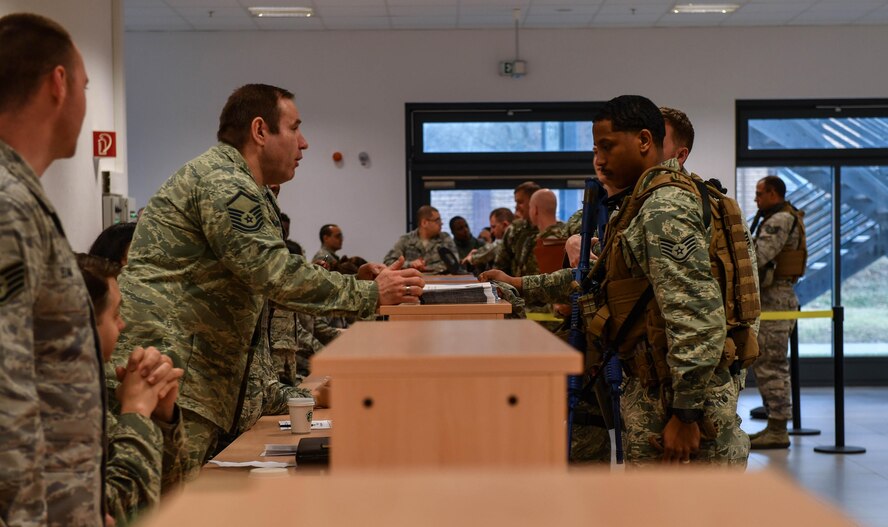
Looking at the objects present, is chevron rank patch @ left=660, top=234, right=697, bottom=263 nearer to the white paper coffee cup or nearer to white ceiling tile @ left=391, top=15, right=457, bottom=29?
the white paper coffee cup

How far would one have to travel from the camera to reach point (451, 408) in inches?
53.6

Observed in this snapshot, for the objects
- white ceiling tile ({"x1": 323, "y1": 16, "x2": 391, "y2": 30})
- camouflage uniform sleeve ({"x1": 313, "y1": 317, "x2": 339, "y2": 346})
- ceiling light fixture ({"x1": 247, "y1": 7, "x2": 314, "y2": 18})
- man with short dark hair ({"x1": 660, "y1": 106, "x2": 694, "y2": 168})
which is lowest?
camouflage uniform sleeve ({"x1": 313, "y1": 317, "x2": 339, "y2": 346})

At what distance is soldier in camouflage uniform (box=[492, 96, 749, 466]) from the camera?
2643 mm

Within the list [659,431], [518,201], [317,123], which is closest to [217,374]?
[659,431]

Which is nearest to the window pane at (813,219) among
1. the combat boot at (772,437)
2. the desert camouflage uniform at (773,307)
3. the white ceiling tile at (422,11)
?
the desert camouflage uniform at (773,307)

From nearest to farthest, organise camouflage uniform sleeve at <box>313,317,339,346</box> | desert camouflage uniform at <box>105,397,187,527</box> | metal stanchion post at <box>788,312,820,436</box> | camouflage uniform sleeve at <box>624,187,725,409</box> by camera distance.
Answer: desert camouflage uniform at <box>105,397,187,527</box>, camouflage uniform sleeve at <box>624,187,725,409</box>, camouflage uniform sleeve at <box>313,317,339,346</box>, metal stanchion post at <box>788,312,820,436</box>

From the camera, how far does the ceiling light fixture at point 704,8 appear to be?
10190mm

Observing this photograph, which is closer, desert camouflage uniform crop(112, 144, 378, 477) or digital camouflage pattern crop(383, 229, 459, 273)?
desert camouflage uniform crop(112, 144, 378, 477)

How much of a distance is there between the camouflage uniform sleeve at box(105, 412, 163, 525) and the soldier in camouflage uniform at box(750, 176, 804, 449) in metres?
5.98

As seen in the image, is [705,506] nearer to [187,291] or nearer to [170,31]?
[187,291]

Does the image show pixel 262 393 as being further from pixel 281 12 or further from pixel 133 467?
pixel 281 12

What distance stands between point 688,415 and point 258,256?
1.20 m

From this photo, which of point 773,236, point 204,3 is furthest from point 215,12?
point 773,236

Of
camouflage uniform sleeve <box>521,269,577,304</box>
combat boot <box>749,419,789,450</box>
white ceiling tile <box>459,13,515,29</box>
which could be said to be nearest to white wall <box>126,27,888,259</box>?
white ceiling tile <box>459,13,515,29</box>
